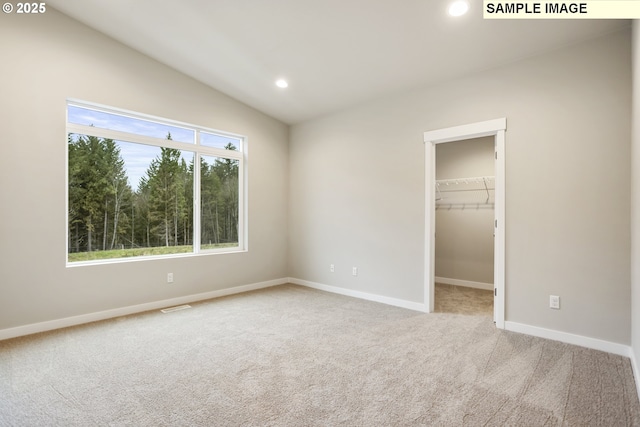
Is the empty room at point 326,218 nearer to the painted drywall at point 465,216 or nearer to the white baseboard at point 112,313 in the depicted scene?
the white baseboard at point 112,313

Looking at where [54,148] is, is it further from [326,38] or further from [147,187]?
[326,38]

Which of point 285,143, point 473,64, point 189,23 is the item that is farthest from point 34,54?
point 473,64

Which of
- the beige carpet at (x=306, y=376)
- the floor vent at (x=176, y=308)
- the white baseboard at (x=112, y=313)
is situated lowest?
the floor vent at (x=176, y=308)

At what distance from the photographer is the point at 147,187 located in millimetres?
4117

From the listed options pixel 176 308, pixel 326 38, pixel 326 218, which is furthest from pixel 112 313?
pixel 326 38

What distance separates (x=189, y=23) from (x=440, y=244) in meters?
4.94

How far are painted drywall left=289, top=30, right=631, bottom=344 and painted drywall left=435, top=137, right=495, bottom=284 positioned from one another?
5.95 ft

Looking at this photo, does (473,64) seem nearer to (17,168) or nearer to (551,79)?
(551,79)

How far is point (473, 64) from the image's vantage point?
3352 millimetres

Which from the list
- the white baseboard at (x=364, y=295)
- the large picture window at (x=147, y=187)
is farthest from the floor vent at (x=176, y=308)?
the white baseboard at (x=364, y=295)

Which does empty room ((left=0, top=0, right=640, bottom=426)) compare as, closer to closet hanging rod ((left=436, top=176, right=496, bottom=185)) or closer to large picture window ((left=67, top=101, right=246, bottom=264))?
large picture window ((left=67, top=101, right=246, bottom=264))

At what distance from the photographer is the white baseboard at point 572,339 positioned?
2.69m

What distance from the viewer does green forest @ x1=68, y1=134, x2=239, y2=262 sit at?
3.59 m

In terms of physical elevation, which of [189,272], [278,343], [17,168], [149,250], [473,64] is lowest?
[278,343]
